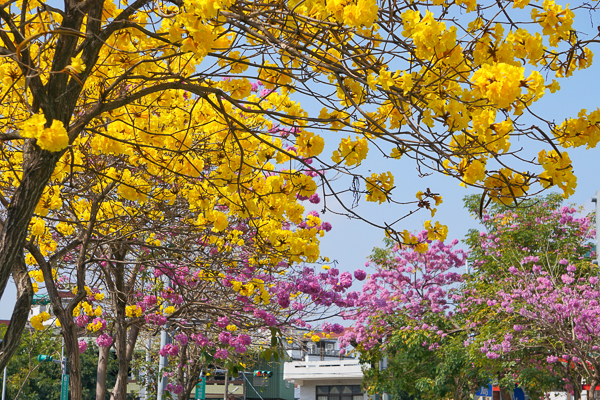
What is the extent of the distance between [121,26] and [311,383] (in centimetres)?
4371

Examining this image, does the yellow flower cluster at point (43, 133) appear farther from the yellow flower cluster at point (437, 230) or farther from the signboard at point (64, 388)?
the signboard at point (64, 388)

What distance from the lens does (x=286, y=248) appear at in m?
5.09

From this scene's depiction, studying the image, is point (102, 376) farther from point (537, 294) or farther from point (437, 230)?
point (537, 294)

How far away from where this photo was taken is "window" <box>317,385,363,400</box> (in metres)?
44.2

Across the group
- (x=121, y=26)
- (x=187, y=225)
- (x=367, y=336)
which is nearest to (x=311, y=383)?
(x=367, y=336)

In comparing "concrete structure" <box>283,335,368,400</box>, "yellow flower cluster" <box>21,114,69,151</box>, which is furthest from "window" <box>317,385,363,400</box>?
"yellow flower cluster" <box>21,114,69,151</box>

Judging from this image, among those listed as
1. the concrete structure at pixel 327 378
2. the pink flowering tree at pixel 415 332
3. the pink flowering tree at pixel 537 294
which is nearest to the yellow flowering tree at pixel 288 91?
the pink flowering tree at pixel 537 294

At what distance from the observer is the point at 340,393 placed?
4434 centimetres

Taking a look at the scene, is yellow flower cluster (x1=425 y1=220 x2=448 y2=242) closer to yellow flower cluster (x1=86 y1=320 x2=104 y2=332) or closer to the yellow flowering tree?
the yellow flowering tree

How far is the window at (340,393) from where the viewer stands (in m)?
44.2

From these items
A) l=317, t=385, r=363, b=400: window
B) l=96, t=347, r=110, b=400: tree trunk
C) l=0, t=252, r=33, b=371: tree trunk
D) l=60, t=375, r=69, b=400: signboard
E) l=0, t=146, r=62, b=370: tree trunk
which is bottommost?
l=317, t=385, r=363, b=400: window

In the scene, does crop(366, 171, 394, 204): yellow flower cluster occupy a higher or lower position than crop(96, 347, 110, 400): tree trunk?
higher

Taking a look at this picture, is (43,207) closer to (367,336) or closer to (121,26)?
(121,26)

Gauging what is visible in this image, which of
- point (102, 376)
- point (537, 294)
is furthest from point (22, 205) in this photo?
point (537, 294)
